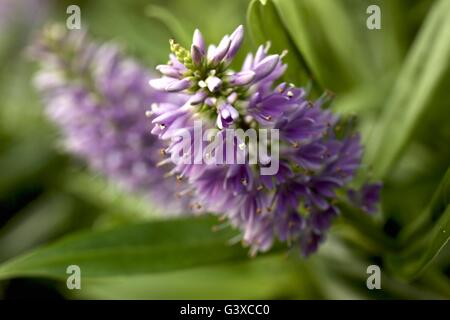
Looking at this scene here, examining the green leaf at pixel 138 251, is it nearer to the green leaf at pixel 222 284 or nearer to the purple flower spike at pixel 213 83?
the green leaf at pixel 222 284

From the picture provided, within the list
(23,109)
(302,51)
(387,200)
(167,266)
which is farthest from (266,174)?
(23,109)

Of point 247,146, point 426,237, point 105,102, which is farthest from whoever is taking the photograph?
point 105,102

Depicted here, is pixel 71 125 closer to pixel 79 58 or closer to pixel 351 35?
pixel 79 58

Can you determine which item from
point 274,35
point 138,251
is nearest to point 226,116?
point 274,35

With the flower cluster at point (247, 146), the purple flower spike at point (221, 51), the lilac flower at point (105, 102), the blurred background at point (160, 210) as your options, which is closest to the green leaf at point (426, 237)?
the blurred background at point (160, 210)

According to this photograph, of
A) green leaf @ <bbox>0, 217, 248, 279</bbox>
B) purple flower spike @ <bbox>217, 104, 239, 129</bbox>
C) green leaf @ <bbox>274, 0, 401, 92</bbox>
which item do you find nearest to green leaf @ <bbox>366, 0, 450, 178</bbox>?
green leaf @ <bbox>274, 0, 401, 92</bbox>

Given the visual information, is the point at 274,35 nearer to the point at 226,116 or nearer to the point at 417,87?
the point at 226,116

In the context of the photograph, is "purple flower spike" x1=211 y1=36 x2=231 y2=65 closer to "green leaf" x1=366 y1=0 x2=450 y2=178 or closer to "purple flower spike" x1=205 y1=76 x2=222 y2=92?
"purple flower spike" x1=205 y1=76 x2=222 y2=92
